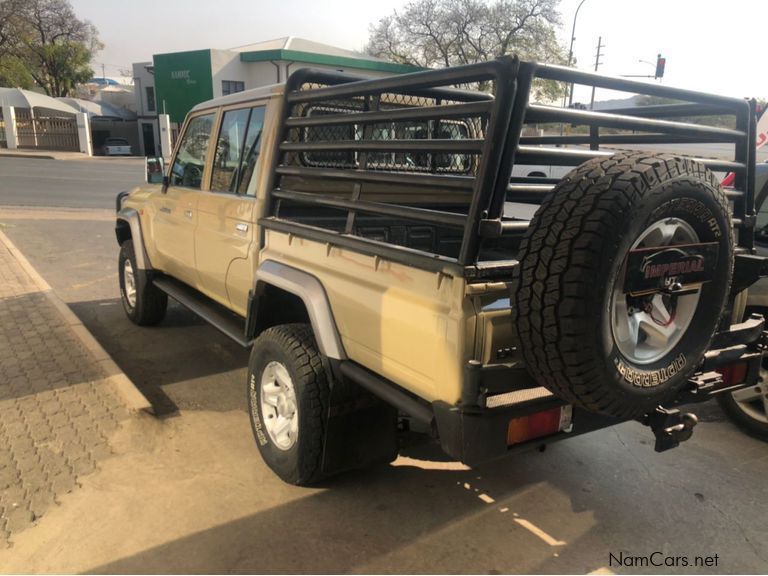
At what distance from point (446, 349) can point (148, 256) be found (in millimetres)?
3962

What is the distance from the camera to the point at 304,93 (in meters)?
3.08

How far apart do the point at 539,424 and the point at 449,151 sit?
3.63 ft

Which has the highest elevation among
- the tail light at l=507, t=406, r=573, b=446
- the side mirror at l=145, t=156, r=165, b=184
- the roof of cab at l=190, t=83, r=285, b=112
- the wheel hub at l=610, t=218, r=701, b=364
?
the roof of cab at l=190, t=83, r=285, b=112

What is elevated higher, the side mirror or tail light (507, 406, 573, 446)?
the side mirror

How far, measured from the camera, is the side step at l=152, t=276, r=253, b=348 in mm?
3840

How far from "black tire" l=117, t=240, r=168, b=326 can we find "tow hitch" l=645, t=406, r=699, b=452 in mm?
4346

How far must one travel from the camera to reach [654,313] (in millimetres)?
2309

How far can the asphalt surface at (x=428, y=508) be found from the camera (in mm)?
2629

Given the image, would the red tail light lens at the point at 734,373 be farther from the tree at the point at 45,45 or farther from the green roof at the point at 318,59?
the tree at the point at 45,45

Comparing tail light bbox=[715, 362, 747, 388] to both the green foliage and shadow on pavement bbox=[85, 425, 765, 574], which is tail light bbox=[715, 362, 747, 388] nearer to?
shadow on pavement bbox=[85, 425, 765, 574]

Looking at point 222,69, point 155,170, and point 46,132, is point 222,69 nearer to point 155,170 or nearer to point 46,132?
point 46,132

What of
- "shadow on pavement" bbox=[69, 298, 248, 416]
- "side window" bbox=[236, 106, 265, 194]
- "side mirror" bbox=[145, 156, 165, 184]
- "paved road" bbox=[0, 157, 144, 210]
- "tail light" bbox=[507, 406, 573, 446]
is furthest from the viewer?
"paved road" bbox=[0, 157, 144, 210]

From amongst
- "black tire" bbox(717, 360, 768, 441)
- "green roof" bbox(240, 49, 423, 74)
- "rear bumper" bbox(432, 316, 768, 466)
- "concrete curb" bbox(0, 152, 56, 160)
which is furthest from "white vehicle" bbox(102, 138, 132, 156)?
"rear bumper" bbox(432, 316, 768, 466)

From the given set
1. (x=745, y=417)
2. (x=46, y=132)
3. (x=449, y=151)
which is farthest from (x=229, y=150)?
(x=46, y=132)
